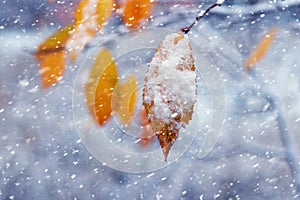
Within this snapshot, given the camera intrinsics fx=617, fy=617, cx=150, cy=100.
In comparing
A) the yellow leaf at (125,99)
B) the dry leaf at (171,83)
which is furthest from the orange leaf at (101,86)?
the dry leaf at (171,83)

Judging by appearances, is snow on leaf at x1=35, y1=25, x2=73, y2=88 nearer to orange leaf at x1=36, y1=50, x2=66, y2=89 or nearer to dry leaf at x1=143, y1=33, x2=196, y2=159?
orange leaf at x1=36, y1=50, x2=66, y2=89

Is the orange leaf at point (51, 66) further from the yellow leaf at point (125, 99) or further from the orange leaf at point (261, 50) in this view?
the orange leaf at point (261, 50)

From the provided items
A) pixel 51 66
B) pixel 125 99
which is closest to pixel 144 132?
pixel 125 99

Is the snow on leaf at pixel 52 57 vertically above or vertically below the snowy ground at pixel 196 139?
above

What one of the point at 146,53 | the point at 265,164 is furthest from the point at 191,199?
the point at 146,53

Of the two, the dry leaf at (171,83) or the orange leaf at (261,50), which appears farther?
the orange leaf at (261,50)

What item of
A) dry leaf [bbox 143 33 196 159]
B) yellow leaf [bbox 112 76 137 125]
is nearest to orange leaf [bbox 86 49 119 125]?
yellow leaf [bbox 112 76 137 125]

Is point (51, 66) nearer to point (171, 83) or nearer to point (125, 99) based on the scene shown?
point (125, 99)
